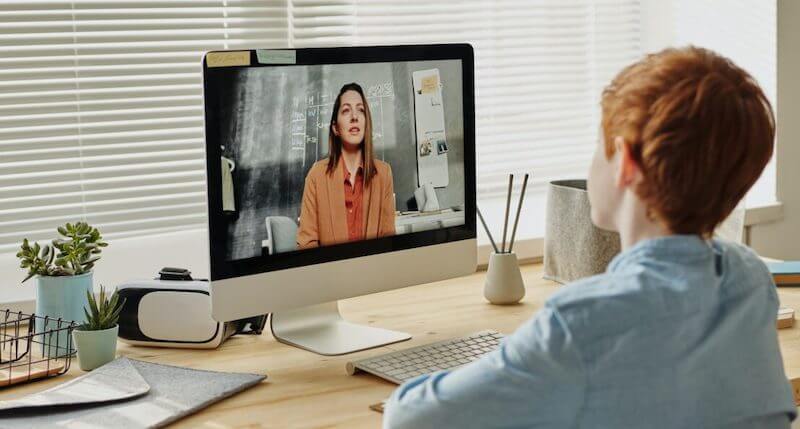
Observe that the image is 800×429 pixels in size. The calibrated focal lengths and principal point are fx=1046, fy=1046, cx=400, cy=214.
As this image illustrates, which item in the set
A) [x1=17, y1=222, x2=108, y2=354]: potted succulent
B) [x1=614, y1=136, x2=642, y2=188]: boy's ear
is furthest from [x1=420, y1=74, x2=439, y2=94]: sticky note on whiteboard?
[x1=614, y1=136, x2=642, y2=188]: boy's ear

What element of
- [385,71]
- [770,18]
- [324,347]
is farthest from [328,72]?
[770,18]

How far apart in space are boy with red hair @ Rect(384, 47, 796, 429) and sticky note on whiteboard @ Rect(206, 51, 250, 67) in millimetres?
740

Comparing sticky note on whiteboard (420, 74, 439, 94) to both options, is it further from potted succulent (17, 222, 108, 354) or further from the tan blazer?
potted succulent (17, 222, 108, 354)

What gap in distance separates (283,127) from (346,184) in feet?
0.52

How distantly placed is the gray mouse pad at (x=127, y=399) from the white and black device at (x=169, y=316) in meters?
0.14

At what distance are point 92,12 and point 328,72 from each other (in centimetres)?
68

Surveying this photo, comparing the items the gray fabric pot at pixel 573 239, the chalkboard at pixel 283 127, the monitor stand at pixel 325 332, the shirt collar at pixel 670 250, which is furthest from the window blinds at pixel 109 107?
the shirt collar at pixel 670 250

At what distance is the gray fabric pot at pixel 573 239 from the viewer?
2160 mm

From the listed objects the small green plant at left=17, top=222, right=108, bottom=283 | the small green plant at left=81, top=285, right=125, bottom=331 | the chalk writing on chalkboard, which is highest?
the chalk writing on chalkboard

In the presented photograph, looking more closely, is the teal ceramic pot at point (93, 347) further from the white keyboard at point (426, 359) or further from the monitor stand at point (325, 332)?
the white keyboard at point (426, 359)

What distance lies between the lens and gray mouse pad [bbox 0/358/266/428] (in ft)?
4.75

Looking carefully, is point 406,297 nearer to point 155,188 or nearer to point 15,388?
point 155,188

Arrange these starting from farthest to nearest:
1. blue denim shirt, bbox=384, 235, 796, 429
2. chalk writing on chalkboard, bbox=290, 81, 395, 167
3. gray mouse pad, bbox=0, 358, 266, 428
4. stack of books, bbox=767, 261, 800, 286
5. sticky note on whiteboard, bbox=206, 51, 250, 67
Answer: stack of books, bbox=767, 261, 800, 286
chalk writing on chalkboard, bbox=290, 81, 395, 167
sticky note on whiteboard, bbox=206, 51, 250, 67
gray mouse pad, bbox=0, 358, 266, 428
blue denim shirt, bbox=384, 235, 796, 429

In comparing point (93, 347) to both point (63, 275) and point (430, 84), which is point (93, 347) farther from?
point (430, 84)
